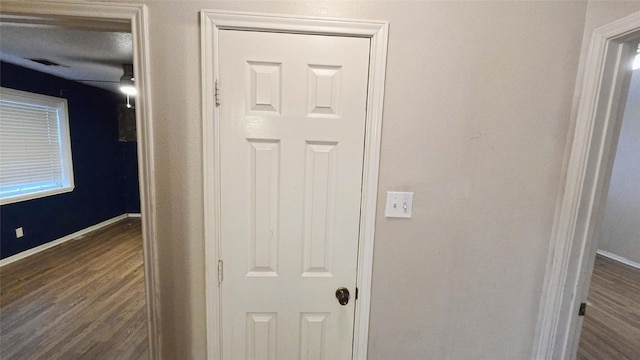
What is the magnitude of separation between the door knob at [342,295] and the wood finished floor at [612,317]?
211 centimetres

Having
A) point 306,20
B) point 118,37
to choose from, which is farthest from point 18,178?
point 306,20

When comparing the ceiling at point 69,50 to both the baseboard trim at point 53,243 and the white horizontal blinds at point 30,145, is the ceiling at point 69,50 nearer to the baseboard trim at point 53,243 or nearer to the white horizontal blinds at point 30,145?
the white horizontal blinds at point 30,145

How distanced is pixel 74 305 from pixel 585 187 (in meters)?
3.61

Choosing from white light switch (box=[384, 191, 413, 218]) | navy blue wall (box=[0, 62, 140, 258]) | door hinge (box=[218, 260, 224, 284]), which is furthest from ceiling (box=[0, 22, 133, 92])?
white light switch (box=[384, 191, 413, 218])

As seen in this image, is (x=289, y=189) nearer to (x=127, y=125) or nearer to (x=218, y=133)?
(x=218, y=133)

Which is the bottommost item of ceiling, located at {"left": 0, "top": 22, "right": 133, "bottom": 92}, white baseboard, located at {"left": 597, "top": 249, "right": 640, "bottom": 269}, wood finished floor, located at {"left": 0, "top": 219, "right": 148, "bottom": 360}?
wood finished floor, located at {"left": 0, "top": 219, "right": 148, "bottom": 360}

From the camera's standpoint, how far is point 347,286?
44.1 inches

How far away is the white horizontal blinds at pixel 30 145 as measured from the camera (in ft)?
9.77

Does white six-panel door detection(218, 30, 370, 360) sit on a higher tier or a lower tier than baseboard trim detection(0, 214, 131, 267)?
higher

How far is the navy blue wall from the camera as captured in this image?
A: 10.0ft

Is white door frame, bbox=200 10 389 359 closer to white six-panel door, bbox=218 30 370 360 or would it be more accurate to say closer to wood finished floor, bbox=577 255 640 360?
white six-panel door, bbox=218 30 370 360

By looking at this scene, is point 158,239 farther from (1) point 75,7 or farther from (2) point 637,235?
(2) point 637,235

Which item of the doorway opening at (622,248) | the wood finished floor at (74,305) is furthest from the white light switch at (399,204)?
the doorway opening at (622,248)

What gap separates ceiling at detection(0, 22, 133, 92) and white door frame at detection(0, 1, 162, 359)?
0.75m
